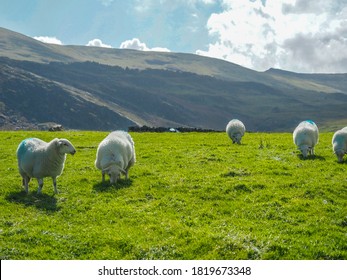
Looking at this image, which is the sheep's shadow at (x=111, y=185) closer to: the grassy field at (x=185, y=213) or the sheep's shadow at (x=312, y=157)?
the grassy field at (x=185, y=213)

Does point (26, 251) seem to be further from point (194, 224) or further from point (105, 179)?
point (105, 179)

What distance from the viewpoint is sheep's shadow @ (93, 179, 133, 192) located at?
1873 cm

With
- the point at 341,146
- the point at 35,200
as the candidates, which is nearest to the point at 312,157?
the point at 341,146

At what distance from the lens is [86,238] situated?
13.0 metres

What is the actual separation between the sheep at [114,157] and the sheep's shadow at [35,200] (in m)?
3.24

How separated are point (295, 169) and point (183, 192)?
7.74m

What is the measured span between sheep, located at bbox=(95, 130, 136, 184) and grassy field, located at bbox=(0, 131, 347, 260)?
74 centimetres

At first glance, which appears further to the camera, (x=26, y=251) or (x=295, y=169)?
(x=295, y=169)

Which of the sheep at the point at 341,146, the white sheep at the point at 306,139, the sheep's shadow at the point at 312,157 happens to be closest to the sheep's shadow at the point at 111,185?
the sheep's shadow at the point at 312,157

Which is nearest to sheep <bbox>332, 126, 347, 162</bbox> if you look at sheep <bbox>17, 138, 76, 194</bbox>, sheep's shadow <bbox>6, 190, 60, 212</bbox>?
sheep <bbox>17, 138, 76, 194</bbox>

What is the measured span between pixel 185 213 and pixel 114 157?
598cm

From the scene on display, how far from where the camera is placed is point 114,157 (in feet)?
65.2

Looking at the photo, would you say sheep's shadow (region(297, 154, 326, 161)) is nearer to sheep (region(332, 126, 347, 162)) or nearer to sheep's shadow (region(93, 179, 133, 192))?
sheep (region(332, 126, 347, 162))
